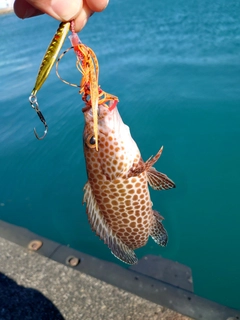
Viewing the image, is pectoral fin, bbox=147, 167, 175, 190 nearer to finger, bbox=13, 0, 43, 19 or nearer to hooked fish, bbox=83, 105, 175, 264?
hooked fish, bbox=83, 105, 175, 264

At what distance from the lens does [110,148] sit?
8.08 feet

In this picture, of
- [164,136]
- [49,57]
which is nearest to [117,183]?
[49,57]

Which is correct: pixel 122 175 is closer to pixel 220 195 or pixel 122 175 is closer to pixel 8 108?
pixel 220 195

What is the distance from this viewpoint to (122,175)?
2.53 meters

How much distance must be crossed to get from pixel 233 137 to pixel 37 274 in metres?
5.31

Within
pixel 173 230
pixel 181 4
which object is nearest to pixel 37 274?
pixel 173 230

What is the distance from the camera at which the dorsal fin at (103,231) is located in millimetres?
2566

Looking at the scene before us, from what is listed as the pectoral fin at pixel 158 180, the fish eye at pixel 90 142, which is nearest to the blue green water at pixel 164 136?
the pectoral fin at pixel 158 180

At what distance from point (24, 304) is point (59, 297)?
0.39 m

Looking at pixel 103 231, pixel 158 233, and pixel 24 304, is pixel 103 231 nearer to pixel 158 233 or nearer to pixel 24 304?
pixel 158 233

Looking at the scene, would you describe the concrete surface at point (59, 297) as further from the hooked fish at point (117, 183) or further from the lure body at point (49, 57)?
the lure body at point (49, 57)

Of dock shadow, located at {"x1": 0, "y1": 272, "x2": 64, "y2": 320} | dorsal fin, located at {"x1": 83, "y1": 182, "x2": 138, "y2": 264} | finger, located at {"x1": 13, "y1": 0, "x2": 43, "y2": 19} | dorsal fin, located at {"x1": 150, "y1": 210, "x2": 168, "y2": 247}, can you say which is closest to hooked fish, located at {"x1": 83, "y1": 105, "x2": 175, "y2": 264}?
dorsal fin, located at {"x1": 83, "y1": 182, "x2": 138, "y2": 264}

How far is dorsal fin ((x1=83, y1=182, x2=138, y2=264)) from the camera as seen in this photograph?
2.57 m

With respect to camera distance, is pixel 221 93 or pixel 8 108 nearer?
pixel 221 93
